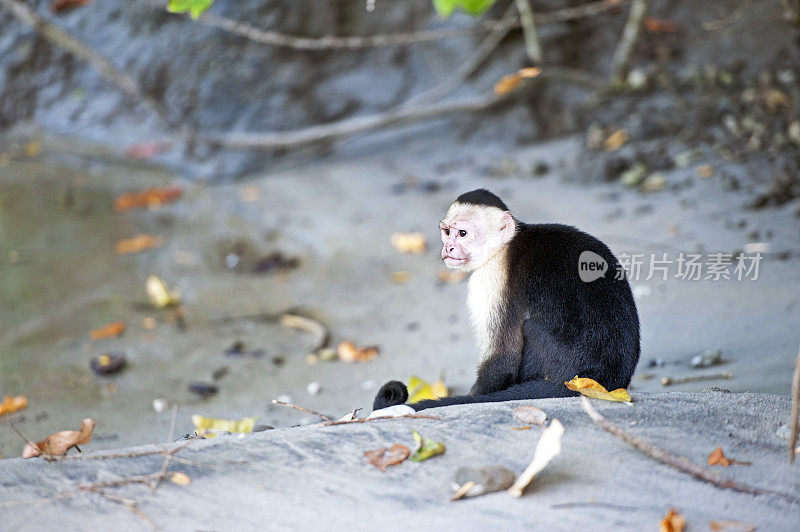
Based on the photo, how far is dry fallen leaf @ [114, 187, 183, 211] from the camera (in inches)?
211

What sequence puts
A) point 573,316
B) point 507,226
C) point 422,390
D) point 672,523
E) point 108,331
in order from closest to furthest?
point 672,523
point 573,316
point 507,226
point 422,390
point 108,331

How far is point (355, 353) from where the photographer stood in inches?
143

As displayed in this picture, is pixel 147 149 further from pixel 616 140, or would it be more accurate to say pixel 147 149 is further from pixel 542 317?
pixel 542 317

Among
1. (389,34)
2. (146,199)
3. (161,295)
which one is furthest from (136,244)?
(389,34)

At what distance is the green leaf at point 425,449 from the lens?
1812 millimetres

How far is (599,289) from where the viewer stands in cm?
223

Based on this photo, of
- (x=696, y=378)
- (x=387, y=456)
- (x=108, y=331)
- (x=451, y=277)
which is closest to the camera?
(x=387, y=456)

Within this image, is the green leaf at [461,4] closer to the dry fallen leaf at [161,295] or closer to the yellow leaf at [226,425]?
the yellow leaf at [226,425]

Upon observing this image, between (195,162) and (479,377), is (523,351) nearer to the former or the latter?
(479,377)

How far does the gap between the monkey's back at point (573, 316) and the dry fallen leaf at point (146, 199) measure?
12.1 ft

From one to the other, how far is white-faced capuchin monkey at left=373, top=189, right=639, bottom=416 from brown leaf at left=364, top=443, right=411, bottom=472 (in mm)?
255

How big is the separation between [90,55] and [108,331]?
2.62m

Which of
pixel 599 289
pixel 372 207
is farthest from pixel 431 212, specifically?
pixel 599 289

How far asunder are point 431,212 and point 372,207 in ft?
1.42
